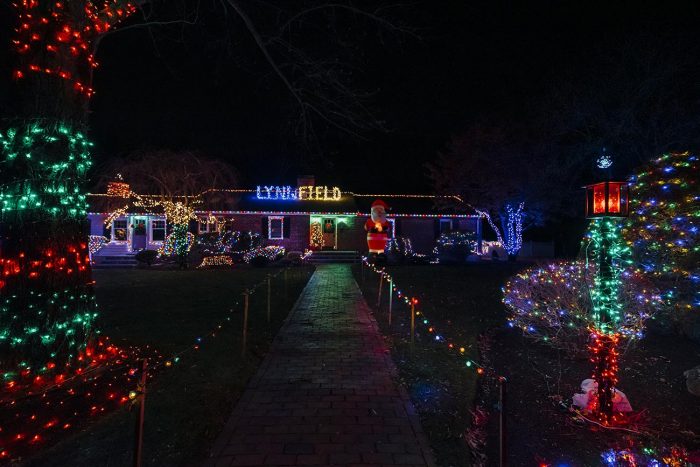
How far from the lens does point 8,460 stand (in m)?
3.81

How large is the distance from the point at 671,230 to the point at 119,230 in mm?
28476

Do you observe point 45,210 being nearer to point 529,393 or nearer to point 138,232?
point 529,393

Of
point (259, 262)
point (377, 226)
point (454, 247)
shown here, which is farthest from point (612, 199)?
point (454, 247)

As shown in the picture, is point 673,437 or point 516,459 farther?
point 673,437

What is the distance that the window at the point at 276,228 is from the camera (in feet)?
91.2

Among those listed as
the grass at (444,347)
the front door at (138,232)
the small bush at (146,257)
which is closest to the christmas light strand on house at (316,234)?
the small bush at (146,257)

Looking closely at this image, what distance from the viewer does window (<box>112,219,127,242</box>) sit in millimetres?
27394

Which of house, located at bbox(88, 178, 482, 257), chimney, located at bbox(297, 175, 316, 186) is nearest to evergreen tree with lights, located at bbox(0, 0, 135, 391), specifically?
house, located at bbox(88, 178, 482, 257)

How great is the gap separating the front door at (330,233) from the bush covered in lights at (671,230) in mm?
20629

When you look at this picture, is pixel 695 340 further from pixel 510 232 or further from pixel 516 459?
pixel 510 232

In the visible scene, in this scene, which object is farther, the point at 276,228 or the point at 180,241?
the point at 276,228

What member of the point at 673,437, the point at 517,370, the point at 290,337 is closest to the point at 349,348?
the point at 290,337

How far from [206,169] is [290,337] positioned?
16.0 metres

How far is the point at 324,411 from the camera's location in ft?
15.5
